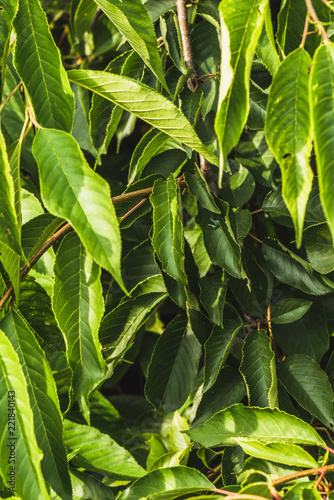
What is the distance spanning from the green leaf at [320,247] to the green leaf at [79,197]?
418mm

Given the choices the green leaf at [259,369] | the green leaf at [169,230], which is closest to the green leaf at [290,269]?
the green leaf at [259,369]

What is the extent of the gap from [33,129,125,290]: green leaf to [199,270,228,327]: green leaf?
0.31 m

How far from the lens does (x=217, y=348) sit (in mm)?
821

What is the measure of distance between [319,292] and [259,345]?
0.14 meters

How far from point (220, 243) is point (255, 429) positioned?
0.93 ft

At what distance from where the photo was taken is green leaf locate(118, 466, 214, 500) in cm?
64

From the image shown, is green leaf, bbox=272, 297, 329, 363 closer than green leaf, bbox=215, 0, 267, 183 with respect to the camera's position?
No

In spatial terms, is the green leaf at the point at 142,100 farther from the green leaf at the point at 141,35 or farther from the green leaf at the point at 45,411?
the green leaf at the point at 45,411

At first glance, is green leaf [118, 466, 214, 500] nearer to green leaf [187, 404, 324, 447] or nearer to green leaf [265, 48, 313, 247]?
green leaf [187, 404, 324, 447]

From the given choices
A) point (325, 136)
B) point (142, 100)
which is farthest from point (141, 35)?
point (325, 136)

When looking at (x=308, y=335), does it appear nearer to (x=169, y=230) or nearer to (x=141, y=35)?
(x=169, y=230)

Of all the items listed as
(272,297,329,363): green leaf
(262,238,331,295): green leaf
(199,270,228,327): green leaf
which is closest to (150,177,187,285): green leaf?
(199,270,228,327): green leaf

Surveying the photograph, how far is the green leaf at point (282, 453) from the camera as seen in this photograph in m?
0.65

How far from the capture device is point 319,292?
0.84 meters
